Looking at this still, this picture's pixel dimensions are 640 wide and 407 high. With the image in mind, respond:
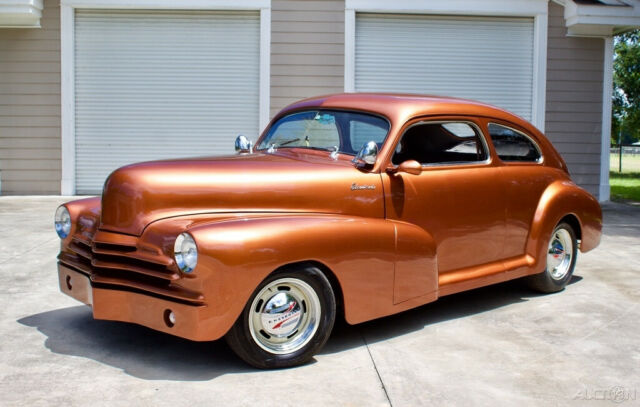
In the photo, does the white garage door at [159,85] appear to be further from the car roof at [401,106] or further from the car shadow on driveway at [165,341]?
the car shadow on driveway at [165,341]

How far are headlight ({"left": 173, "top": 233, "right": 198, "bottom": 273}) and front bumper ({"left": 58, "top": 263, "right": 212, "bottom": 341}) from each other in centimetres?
20

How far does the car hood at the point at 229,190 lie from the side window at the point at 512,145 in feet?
4.99

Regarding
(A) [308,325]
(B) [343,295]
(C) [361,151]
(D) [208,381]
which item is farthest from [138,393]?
(C) [361,151]

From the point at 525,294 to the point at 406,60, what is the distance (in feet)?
26.0

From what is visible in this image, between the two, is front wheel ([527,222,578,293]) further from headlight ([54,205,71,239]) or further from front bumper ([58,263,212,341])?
headlight ([54,205,71,239])

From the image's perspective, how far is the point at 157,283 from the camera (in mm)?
4141

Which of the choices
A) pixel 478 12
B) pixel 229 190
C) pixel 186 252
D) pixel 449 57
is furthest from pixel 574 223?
pixel 478 12

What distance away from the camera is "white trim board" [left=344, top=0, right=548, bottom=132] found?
13.2 metres

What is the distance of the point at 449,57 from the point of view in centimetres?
1365

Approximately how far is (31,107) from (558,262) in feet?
32.8

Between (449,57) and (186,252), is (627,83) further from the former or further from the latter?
(186,252)

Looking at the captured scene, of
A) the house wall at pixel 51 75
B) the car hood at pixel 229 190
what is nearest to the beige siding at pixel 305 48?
the house wall at pixel 51 75

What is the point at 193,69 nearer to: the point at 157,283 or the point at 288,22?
the point at 288,22

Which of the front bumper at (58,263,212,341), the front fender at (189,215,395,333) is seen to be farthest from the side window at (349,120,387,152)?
the front bumper at (58,263,212,341)
